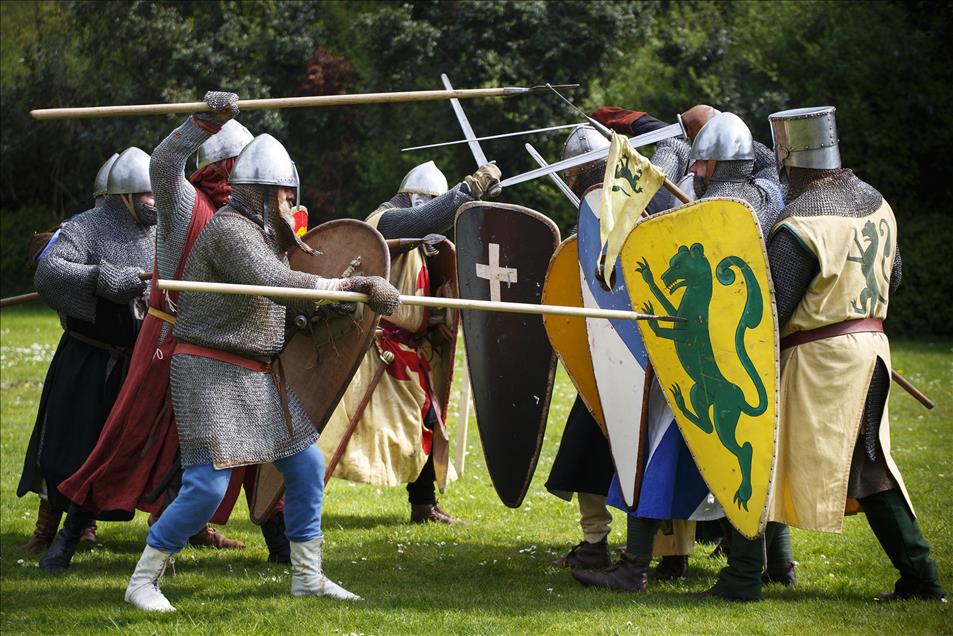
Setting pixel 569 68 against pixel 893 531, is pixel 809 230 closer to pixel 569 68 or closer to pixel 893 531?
pixel 893 531

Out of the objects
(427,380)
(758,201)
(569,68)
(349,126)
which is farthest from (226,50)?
(758,201)

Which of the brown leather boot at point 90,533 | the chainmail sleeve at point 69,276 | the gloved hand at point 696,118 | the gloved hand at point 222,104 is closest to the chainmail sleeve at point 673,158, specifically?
the gloved hand at point 696,118

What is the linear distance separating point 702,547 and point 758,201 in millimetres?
1669

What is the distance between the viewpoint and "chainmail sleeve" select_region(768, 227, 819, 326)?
404cm

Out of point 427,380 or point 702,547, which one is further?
point 427,380

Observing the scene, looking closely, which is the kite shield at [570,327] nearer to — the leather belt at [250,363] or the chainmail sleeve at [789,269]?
the chainmail sleeve at [789,269]

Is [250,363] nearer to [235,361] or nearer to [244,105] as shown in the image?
[235,361]

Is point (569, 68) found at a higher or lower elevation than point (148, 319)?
higher

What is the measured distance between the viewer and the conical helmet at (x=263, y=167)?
417 cm

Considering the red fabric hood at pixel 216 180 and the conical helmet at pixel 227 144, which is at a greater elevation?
the conical helmet at pixel 227 144

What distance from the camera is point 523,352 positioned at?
5.01 meters

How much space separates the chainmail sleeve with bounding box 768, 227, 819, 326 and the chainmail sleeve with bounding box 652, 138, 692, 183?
145 centimetres

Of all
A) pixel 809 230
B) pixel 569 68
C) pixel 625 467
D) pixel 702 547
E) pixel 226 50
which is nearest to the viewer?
pixel 809 230

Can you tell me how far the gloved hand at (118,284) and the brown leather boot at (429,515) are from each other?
70.8 inches
